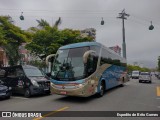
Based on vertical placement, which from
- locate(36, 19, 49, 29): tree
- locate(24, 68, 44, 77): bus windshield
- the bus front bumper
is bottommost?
the bus front bumper

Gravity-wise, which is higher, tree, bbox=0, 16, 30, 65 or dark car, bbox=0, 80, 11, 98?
tree, bbox=0, 16, 30, 65

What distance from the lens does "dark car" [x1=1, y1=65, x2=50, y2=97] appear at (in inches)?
538

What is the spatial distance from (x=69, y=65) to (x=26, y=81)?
3717 mm

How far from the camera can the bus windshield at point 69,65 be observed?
37.5 feet

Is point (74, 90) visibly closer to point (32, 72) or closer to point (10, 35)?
point (32, 72)

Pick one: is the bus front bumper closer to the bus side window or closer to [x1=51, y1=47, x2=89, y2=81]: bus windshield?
[x1=51, y1=47, x2=89, y2=81]: bus windshield

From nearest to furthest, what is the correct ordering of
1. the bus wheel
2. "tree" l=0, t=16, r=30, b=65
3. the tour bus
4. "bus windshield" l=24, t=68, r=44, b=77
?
the tour bus → the bus wheel → "bus windshield" l=24, t=68, r=44, b=77 → "tree" l=0, t=16, r=30, b=65

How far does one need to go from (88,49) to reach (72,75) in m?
1.84

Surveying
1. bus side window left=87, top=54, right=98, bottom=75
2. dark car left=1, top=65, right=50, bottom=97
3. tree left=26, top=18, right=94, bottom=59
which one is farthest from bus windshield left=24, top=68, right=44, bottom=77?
tree left=26, top=18, right=94, bottom=59

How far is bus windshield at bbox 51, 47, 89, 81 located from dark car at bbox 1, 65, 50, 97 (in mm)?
2201

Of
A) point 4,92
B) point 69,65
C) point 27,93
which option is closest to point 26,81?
point 27,93

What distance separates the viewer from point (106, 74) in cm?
1498

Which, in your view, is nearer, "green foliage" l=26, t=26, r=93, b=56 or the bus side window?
the bus side window

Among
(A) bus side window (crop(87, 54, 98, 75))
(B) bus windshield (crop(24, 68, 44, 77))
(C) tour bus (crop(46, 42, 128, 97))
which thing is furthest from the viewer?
(B) bus windshield (crop(24, 68, 44, 77))
